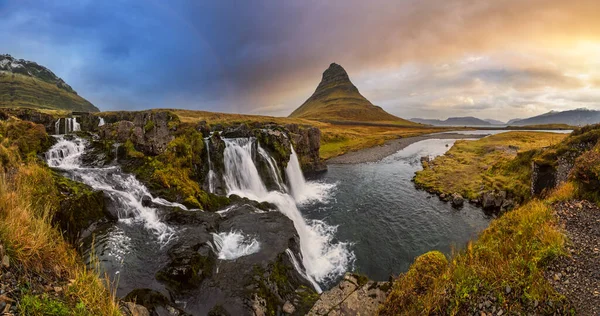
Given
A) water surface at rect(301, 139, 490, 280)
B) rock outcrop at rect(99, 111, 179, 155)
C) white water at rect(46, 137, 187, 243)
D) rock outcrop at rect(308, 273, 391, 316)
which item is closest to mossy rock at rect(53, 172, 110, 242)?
white water at rect(46, 137, 187, 243)

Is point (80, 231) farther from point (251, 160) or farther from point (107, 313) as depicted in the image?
point (251, 160)

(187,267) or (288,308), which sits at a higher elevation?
(187,267)

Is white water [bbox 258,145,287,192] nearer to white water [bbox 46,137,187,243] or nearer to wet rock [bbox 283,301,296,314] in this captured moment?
white water [bbox 46,137,187,243]

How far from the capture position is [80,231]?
41.5 ft

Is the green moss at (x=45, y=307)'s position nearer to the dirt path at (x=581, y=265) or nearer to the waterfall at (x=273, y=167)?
the dirt path at (x=581, y=265)

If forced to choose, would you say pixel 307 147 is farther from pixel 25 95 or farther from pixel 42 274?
pixel 25 95

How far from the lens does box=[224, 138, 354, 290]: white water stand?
16828 mm

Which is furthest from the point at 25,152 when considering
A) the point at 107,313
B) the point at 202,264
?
the point at 107,313

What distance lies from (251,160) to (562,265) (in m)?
28.3

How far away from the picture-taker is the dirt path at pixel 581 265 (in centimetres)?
573

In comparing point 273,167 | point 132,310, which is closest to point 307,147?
point 273,167

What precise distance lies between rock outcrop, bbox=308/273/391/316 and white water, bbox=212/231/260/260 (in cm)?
558

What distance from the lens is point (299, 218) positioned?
23656 millimetres

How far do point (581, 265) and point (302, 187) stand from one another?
32.4 meters
